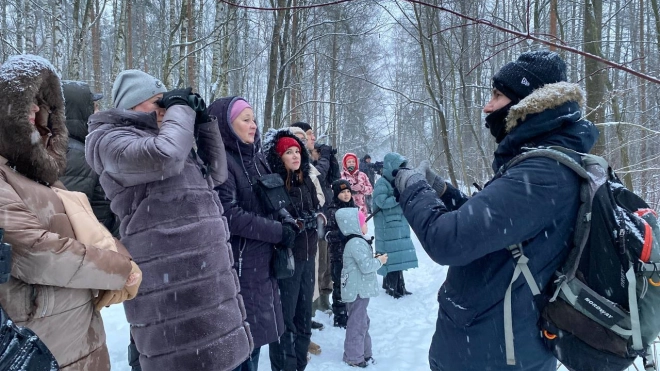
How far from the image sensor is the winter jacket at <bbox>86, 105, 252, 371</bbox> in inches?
75.6

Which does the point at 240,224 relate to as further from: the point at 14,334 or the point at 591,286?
the point at 591,286

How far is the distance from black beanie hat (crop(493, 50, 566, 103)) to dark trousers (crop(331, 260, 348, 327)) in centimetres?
347

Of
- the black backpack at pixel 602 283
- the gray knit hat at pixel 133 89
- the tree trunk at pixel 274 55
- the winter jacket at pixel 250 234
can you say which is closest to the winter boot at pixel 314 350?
the winter jacket at pixel 250 234

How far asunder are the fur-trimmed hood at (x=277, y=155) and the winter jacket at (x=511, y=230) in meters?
1.79

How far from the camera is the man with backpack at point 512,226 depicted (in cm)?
139

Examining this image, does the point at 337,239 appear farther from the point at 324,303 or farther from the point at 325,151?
the point at 325,151

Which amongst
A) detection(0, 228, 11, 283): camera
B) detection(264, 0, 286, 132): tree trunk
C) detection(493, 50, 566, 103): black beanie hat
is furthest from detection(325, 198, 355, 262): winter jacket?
detection(0, 228, 11, 283): camera

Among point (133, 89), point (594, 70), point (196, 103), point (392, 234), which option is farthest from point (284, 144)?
point (594, 70)

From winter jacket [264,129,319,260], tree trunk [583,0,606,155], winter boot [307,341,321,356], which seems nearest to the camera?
winter jacket [264,129,319,260]

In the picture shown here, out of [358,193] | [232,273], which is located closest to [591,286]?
[232,273]

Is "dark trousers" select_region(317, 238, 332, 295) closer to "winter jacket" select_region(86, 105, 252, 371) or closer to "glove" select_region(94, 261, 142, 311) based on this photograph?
"winter jacket" select_region(86, 105, 252, 371)

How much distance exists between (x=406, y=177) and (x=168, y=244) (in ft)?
3.75

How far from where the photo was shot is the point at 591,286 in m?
1.39

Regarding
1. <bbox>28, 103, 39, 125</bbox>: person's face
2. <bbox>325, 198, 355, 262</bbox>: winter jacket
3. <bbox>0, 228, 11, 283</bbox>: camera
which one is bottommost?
<bbox>325, 198, 355, 262</bbox>: winter jacket
